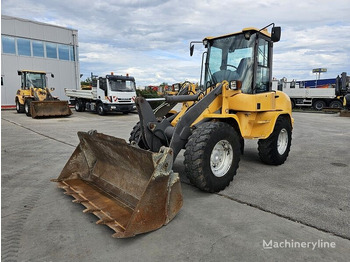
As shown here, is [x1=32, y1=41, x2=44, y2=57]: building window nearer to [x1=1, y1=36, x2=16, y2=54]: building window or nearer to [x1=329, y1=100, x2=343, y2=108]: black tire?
[x1=1, y1=36, x2=16, y2=54]: building window

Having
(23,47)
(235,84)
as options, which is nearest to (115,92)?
(23,47)

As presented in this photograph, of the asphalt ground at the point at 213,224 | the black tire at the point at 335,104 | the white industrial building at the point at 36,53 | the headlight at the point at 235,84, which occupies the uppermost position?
the white industrial building at the point at 36,53

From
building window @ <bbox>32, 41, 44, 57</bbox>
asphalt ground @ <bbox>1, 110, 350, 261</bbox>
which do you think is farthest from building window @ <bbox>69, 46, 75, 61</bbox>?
asphalt ground @ <bbox>1, 110, 350, 261</bbox>

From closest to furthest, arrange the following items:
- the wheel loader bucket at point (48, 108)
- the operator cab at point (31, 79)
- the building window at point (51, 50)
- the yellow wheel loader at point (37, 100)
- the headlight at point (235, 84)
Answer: the headlight at point (235, 84) → the wheel loader bucket at point (48, 108) → the yellow wheel loader at point (37, 100) → the operator cab at point (31, 79) → the building window at point (51, 50)

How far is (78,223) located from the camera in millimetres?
3281

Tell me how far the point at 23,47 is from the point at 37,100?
9.24 meters

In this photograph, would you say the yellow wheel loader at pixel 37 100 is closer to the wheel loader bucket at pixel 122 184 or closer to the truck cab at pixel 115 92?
the truck cab at pixel 115 92

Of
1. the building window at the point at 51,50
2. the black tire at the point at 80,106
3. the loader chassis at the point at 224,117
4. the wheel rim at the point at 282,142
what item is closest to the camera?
the loader chassis at the point at 224,117

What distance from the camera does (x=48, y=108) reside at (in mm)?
15992

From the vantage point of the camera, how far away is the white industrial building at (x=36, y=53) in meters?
22.9

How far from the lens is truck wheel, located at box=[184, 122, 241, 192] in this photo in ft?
12.5

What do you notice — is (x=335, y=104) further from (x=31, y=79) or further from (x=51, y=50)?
(x=51, y=50)

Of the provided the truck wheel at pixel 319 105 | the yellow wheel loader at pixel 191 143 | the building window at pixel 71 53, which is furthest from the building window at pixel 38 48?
the truck wheel at pixel 319 105

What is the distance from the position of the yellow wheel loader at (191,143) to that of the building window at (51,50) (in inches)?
938
